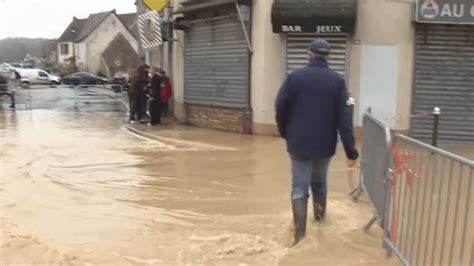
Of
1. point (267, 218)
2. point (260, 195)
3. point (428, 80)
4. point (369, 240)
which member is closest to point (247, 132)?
point (428, 80)

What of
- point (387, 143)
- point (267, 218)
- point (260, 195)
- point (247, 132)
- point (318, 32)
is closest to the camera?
point (387, 143)

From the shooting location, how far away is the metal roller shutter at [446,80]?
43.6ft

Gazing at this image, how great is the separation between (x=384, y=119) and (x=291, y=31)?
2809 millimetres

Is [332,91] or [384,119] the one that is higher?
[332,91]

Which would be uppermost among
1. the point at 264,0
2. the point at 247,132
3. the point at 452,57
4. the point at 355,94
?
the point at 264,0

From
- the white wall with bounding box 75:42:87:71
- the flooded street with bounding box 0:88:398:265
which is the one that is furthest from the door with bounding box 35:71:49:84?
the flooded street with bounding box 0:88:398:265

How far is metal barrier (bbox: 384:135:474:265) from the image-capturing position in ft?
13.1

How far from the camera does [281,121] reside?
556 cm

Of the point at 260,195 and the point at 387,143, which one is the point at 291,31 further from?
the point at 387,143

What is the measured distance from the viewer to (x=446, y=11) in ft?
42.0

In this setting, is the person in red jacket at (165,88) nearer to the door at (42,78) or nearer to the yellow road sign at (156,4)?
the yellow road sign at (156,4)

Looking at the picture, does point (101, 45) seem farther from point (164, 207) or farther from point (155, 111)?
→ point (164, 207)

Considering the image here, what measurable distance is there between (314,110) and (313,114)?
0.04 meters

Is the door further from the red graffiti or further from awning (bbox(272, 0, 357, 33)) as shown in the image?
the red graffiti
